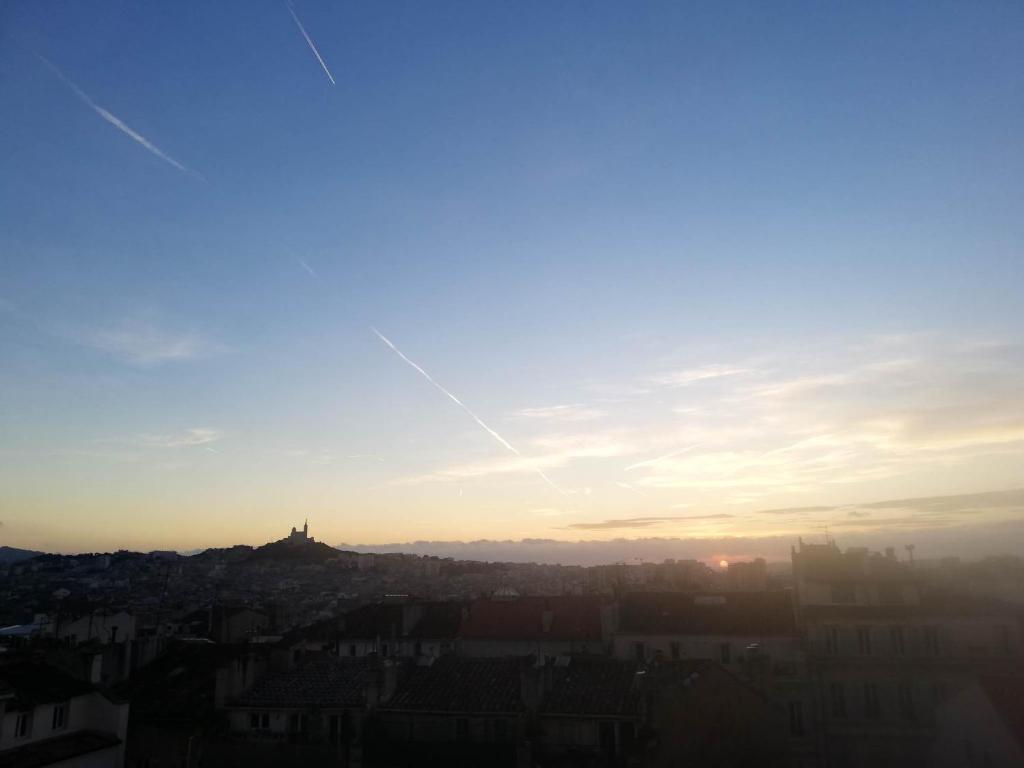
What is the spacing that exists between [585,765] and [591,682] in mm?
3760

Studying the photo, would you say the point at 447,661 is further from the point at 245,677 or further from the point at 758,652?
the point at 758,652

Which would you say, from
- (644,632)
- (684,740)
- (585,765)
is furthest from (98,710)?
(644,632)

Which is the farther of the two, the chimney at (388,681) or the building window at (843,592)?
the building window at (843,592)

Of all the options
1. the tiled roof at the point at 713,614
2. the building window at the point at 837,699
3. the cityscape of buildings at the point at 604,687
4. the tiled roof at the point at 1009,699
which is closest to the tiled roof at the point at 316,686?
the cityscape of buildings at the point at 604,687

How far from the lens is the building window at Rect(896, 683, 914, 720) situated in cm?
3925

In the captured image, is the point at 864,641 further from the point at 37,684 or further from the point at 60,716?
the point at 37,684

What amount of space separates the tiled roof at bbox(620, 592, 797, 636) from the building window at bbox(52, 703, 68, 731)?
32.0 metres

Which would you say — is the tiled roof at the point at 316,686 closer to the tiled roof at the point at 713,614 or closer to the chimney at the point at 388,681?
the chimney at the point at 388,681

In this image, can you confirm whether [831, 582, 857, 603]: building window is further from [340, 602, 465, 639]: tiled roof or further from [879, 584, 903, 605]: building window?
[340, 602, 465, 639]: tiled roof

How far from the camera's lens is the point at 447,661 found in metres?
36.1

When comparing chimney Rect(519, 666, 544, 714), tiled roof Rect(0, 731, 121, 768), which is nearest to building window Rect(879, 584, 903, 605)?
chimney Rect(519, 666, 544, 714)

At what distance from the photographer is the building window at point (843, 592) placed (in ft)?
139

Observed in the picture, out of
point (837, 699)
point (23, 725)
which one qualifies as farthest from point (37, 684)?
point (837, 699)

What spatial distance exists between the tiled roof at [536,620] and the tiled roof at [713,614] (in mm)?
4813
